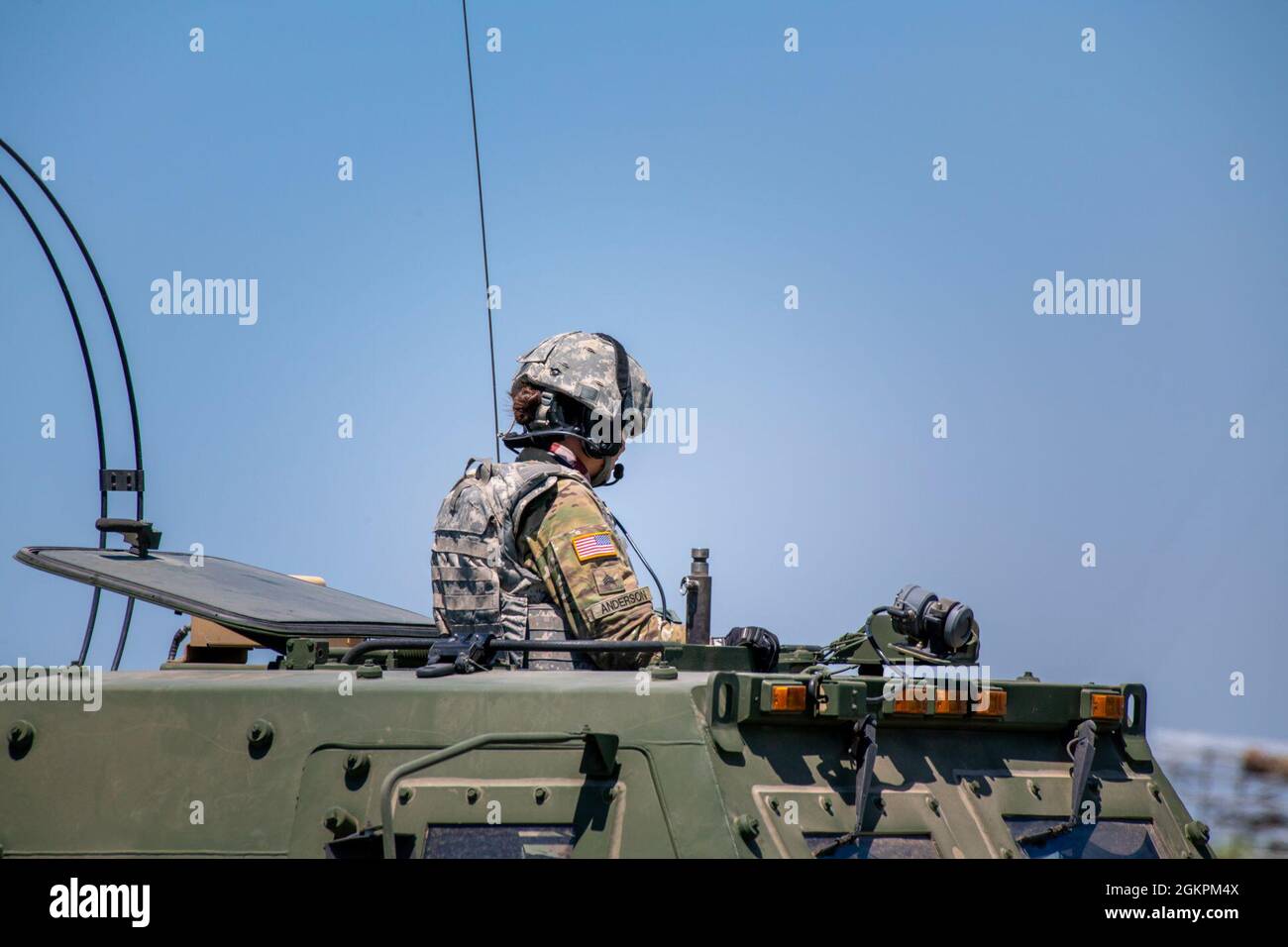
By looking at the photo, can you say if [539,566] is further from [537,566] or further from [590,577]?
Result: [590,577]

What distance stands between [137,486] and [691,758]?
164 inches

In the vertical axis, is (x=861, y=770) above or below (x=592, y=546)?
below

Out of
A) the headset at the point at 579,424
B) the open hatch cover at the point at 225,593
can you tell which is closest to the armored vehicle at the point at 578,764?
the open hatch cover at the point at 225,593

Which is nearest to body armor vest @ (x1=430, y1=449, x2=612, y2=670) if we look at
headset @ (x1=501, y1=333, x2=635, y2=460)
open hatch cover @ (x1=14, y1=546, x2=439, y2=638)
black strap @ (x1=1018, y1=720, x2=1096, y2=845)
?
headset @ (x1=501, y1=333, x2=635, y2=460)

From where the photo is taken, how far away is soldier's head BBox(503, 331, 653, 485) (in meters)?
6.99

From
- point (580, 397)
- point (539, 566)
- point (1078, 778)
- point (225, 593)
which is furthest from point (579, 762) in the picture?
point (225, 593)

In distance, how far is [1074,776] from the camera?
5504 mm

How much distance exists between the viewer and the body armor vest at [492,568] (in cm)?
632

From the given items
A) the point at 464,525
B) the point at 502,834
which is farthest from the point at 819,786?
the point at 464,525

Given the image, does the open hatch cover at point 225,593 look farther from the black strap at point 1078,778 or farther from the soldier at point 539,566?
the black strap at point 1078,778

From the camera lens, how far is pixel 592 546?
6230 millimetres

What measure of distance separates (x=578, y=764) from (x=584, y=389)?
2425 mm

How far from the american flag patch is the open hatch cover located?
1157 mm
